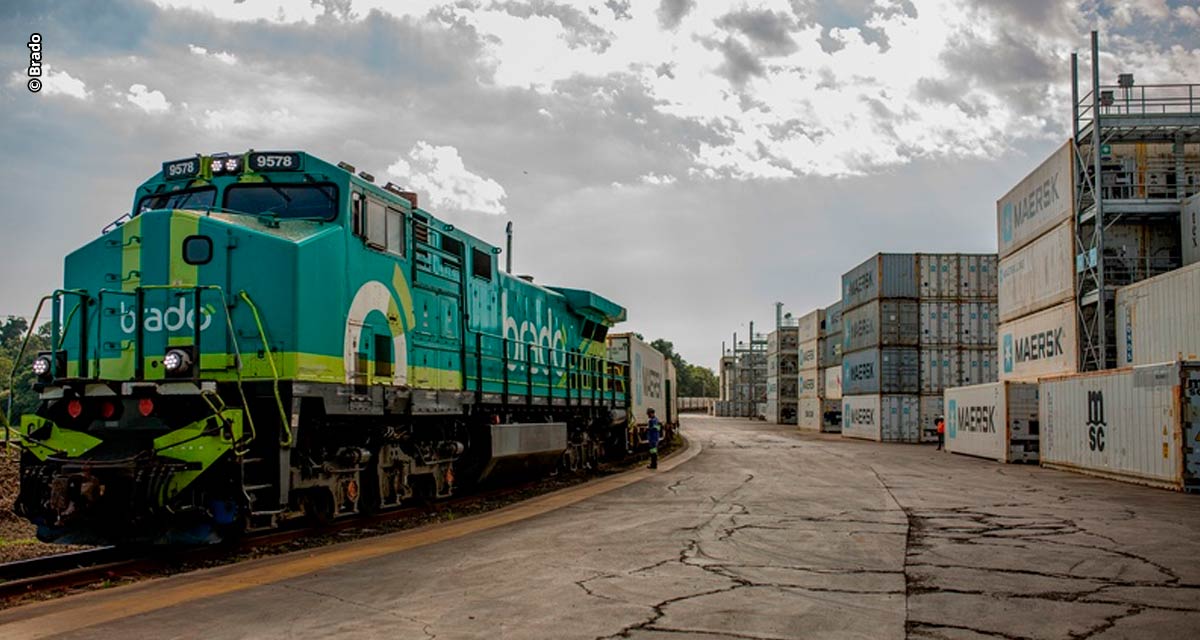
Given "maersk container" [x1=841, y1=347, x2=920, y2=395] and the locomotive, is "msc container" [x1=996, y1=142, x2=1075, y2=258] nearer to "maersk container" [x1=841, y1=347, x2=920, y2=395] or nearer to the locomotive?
"maersk container" [x1=841, y1=347, x2=920, y2=395]

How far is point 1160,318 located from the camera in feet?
71.6

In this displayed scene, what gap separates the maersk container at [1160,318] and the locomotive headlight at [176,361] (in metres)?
18.0

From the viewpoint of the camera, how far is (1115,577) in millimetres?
8367

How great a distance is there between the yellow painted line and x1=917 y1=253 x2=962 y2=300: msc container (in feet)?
112

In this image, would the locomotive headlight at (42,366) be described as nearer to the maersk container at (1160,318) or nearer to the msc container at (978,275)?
the maersk container at (1160,318)

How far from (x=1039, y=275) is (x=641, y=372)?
12138 mm

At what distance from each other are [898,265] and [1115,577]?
36.1m

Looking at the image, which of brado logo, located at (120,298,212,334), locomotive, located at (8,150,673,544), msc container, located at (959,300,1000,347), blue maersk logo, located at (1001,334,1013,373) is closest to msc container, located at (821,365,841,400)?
msc container, located at (959,300,1000,347)

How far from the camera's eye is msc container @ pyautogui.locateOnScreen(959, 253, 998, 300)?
41.9 meters

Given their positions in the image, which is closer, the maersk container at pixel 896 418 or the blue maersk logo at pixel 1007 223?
the blue maersk logo at pixel 1007 223

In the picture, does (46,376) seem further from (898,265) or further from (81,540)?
(898,265)

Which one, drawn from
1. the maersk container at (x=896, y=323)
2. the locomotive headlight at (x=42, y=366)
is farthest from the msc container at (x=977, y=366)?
the locomotive headlight at (x=42, y=366)

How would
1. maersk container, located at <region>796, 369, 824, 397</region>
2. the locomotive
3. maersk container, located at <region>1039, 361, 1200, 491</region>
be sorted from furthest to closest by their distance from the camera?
maersk container, located at <region>796, 369, 824, 397</region>
maersk container, located at <region>1039, 361, 1200, 491</region>
the locomotive

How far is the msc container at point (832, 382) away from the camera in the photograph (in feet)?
185
